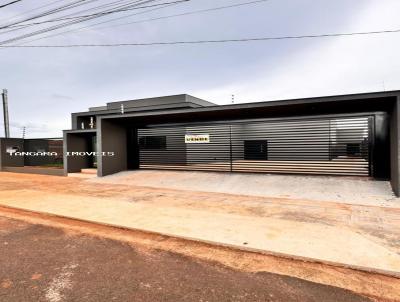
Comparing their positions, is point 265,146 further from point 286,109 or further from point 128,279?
point 128,279

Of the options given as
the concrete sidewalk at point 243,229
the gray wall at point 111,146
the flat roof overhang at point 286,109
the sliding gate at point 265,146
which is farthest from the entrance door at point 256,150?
the gray wall at point 111,146

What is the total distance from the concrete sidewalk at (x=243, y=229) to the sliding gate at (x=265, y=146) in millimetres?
4995

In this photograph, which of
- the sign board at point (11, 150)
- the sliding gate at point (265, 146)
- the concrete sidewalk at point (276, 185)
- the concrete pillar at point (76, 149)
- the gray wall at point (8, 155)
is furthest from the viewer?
the sign board at point (11, 150)

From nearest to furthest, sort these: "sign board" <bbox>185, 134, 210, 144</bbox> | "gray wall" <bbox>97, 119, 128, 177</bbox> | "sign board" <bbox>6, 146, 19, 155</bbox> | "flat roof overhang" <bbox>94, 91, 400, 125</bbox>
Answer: "flat roof overhang" <bbox>94, 91, 400, 125</bbox>, "gray wall" <bbox>97, 119, 128, 177</bbox>, "sign board" <bbox>185, 134, 210, 144</bbox>, "sign board" <bbox>6, 146, 19, 155</bbox>

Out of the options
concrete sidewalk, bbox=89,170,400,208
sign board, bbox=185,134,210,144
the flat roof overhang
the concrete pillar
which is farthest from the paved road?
the concrete pillar

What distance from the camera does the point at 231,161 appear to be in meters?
14.2

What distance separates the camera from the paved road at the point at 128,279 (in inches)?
130

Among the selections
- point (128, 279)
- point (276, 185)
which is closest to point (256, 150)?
point (276, 185)

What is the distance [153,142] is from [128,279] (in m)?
12.5

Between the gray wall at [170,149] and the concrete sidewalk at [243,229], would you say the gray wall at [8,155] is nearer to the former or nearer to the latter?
the gray wall at [170,149]

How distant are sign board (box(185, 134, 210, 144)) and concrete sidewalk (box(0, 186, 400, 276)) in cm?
675

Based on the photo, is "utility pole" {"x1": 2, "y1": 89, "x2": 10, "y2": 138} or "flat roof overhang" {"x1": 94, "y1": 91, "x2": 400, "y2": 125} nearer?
"flat roof overhang" {"x1": 94, "y1": 91, "x2": 400, "y2": 125}

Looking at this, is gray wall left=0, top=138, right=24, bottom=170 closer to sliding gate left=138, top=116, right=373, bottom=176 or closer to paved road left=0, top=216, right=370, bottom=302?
sliding gate left=138, top=116, right=373, bottom=176

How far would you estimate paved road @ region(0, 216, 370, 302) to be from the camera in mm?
3303
